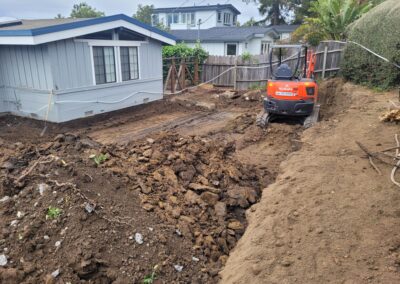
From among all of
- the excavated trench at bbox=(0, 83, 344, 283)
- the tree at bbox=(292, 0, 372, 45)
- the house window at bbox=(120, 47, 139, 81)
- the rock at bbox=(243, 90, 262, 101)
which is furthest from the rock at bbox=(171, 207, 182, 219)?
the tree at bbox=(292, 0, 372, 45)

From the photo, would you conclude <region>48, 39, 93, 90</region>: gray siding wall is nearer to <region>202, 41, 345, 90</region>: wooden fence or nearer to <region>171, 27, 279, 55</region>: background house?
<region>202, 41, 345, 90</region>: wooden fence

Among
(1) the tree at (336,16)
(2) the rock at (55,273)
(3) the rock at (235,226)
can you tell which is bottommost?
(3) the rock at (235,226)

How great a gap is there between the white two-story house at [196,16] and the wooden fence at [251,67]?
19.6m

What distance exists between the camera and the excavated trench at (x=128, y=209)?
3.82 metres

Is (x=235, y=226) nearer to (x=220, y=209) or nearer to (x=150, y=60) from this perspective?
(x=220, y=209)

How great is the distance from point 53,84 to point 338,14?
15155 mm

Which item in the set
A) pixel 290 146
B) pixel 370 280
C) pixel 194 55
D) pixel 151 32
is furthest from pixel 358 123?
pixel 194 55

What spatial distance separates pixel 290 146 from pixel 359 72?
6176 mm

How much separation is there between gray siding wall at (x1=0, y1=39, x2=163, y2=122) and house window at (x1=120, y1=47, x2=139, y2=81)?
59cm

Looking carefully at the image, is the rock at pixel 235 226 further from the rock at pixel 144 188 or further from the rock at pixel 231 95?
the rock at pixel 231 95

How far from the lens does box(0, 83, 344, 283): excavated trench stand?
3.82 meters

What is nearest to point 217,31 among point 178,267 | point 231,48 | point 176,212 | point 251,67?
point 231,48

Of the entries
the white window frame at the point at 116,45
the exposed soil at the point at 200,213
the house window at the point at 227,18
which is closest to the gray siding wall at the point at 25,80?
the white window frame at the point at 116,45

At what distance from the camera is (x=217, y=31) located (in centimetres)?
3003
